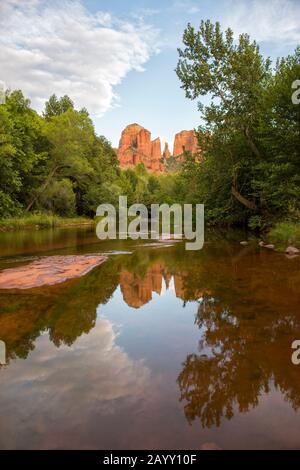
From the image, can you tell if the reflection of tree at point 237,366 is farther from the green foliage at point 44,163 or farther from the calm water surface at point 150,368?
the green foliage at point 44,163

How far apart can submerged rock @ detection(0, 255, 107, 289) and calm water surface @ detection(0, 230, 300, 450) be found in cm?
68

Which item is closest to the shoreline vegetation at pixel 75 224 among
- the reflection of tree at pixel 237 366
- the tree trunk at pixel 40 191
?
the tree trunk at pixel 40 191

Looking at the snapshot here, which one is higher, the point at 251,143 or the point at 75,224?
the point at 251,143

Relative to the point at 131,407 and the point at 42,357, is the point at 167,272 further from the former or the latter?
the point at 131,407

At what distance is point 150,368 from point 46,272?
236 inches

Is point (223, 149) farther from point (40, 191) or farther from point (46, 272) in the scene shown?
point (40, 191)

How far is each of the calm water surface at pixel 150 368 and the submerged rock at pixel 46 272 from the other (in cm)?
68

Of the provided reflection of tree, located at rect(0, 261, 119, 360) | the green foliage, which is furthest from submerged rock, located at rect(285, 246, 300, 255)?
the green foliage

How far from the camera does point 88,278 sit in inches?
350

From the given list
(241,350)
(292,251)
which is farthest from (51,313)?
(292,251)

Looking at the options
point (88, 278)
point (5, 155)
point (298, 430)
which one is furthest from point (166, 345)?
point (5, 155)

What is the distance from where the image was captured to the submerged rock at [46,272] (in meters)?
7.97

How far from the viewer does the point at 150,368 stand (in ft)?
12.8
